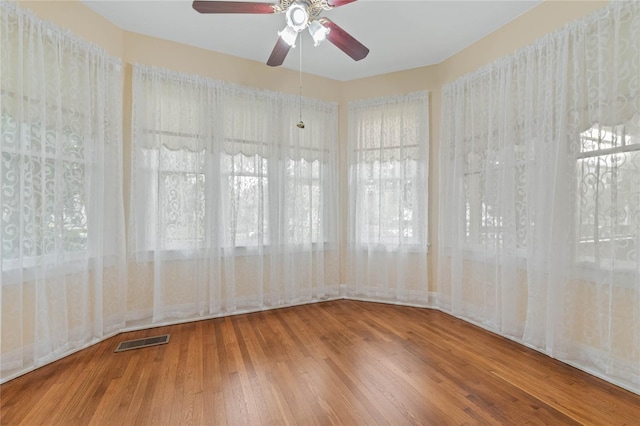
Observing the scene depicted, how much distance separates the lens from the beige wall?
2531 mm

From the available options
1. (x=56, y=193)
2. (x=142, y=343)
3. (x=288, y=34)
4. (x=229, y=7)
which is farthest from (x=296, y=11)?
(x=142, y=343)

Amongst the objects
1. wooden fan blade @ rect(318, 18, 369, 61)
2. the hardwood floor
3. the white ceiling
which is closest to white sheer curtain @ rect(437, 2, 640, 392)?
the hardwood floor

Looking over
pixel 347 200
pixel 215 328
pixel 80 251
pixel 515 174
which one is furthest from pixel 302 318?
pixel 515 174

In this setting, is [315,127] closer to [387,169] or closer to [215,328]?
[387,169]

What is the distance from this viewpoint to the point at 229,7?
6.28 feet

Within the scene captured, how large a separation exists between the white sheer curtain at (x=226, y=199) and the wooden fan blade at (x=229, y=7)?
146 centimetres

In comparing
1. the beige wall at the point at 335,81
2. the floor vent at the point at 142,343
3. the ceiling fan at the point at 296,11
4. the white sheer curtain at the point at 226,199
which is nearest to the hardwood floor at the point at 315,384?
the floor vent at the point at 142,343

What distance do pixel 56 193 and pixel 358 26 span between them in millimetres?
3097

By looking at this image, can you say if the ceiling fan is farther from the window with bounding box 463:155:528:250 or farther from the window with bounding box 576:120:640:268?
the window with bounding box 576:120:640:268

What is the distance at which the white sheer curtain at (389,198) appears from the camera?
374 cm

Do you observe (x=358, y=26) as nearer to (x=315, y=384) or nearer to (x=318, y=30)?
(x=318, y=30)

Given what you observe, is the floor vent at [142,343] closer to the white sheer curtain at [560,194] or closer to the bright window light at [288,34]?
the bright window light at [288,34]

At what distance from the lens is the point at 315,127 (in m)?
3.93

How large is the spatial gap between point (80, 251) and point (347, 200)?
299cm
